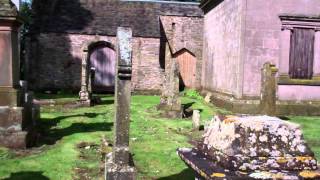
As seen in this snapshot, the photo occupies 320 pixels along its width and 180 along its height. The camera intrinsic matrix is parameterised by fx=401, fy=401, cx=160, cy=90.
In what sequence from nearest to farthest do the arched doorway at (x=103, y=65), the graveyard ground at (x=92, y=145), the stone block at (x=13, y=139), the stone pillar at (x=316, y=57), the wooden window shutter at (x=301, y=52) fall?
the graveyard ground at (x=92, y=145)
the stone block at (x=13, y=139)
the wooden window shutter at (x=301, y=52)
the stone pillar at (x=316, y=57)
the arched doorway at (x=103, y=65)

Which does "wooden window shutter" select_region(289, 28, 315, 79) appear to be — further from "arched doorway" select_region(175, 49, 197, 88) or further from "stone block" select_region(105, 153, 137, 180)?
"stone block" select_region(105, 153, 137, 180)

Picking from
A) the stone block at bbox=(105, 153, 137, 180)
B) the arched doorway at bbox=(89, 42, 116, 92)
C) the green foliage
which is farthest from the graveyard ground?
the arched doorway at bbox=(89, 42, 116, 92)

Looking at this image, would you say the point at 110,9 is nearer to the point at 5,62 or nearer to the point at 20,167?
the point at 5,62

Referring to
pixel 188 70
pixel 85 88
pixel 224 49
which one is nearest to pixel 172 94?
pixel 85 88

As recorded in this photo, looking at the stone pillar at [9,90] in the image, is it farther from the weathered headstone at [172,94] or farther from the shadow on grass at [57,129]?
the weathered headstone at [172,94]

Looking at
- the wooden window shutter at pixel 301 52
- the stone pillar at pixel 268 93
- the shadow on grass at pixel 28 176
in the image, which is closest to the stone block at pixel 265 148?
the shadow on grass at pixel 28 176

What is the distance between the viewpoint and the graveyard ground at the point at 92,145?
7.52 meters

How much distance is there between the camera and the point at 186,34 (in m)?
26.8

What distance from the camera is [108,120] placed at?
1350cm

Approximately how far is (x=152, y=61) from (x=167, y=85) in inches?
375

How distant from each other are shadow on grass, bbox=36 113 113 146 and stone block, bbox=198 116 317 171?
7584 mm

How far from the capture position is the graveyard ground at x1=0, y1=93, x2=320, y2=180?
7.52 m

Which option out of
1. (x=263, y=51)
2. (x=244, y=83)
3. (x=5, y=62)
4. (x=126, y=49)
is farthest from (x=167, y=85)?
(x=126, y=49)

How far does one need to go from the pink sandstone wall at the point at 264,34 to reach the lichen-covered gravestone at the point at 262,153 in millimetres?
13468
